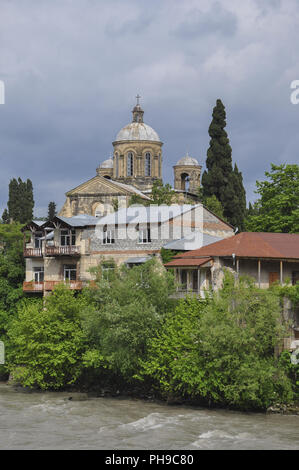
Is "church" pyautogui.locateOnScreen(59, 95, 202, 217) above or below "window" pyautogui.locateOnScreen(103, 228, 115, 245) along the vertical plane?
above

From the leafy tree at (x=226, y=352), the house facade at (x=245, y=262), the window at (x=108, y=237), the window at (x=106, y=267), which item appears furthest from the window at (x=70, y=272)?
the leafy tree at (x=226, y=352)

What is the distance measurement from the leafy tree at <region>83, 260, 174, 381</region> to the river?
243 centimetres

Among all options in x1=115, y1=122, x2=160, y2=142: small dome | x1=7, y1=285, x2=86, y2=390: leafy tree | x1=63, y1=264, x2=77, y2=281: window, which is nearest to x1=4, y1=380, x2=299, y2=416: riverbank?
x1=7, y1=285, x2=86, y2=390: leafy tree

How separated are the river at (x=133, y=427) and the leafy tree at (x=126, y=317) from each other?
2433mm

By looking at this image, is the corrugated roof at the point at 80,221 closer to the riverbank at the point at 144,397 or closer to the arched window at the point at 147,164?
the riverbank at the point at 144,397

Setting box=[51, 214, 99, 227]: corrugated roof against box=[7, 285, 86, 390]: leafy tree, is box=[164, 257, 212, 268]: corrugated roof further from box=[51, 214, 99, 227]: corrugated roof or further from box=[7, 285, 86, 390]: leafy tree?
→ box=[51, 214, 99, 227]: corrugated roof

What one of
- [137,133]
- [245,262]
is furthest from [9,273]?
[137,133]

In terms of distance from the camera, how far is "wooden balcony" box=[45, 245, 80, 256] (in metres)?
53.4

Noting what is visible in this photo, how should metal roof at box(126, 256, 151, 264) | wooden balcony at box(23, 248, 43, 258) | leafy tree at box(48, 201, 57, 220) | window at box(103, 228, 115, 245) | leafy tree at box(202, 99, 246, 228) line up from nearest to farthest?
metal roof at box(126, 256, 151, 264) < window at box(103, 228, 115, 245) < wooden balcony at box(23, 248, 43, 258) < leafy tree at box(202, 99, 246, 228) < leafy tree at box(48, 201, 57, 220)

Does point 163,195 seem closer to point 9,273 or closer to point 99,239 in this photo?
point 99,239

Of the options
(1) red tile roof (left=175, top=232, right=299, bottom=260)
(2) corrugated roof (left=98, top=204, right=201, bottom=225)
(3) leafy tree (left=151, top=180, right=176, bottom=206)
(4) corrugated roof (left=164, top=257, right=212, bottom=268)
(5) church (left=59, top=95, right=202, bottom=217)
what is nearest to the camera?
(1) red tile roof (left=175, top=232, right=299, bottom=260)

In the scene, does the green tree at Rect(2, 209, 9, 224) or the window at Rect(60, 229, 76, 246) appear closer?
the window at Rect(60, 229, 76, 246)

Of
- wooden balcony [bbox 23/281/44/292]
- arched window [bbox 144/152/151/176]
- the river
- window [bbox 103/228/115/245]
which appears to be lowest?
the river

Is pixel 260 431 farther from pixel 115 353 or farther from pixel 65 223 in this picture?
pixel 65 223
